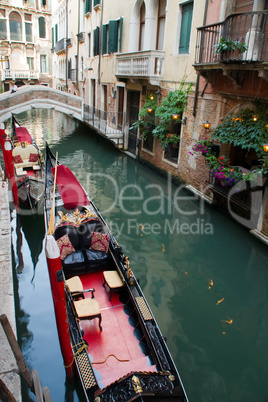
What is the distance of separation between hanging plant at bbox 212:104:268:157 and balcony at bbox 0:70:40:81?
77.3 ft

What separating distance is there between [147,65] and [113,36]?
13.2 ft

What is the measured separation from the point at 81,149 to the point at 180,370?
1114 centimetres

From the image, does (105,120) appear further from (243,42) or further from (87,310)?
(87,310)

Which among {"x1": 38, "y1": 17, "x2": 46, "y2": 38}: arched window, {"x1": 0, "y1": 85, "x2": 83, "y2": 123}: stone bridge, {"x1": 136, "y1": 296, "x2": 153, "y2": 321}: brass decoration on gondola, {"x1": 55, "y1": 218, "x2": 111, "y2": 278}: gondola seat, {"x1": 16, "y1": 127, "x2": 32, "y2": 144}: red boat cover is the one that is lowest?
{"x1": 136, "y1": 296, "x2": 153, "y2": 321}: brass decoration on gondola

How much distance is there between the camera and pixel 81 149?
44.7ft

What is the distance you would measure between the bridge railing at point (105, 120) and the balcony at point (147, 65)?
235 cm

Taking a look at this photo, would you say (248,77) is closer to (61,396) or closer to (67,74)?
(61,396)

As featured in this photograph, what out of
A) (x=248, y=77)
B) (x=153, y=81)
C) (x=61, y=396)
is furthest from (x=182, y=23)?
(x=61, y=396)

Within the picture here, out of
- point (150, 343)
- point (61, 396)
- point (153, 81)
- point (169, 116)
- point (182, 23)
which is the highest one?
point (182, 23)

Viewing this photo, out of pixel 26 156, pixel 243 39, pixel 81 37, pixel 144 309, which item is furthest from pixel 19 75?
pixel 144 309

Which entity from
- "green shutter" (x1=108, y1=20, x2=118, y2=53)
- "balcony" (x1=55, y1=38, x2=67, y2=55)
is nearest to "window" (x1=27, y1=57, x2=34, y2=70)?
"balcony" (x1=55, y1=38, x2=67, y2=55)

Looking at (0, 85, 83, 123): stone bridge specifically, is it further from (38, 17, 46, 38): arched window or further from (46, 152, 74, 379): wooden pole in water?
(38, 17, 46, 38): arched window

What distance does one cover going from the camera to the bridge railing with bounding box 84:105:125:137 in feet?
40.3

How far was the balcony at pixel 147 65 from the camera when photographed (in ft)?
29.7
